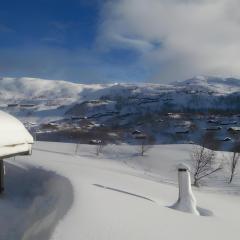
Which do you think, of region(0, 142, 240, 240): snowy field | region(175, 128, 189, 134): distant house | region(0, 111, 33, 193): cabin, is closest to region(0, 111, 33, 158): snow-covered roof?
region(0, 111, 33, 193): cabin

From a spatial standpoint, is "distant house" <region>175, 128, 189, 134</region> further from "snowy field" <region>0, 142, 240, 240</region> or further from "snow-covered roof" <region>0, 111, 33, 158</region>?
"snow-covered roof" <region>0, 111, 33, 158</region>

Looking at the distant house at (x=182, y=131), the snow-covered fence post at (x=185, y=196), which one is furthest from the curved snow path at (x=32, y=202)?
the distant house at (x=182, y=131)

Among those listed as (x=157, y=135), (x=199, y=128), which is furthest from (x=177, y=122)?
(x=157, y=135)

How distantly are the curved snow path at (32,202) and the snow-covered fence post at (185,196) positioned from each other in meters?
2.27

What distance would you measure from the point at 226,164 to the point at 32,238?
40.8m

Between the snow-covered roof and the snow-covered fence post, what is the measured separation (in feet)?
16.8

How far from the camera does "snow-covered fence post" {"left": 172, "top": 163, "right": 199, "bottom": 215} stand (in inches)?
356

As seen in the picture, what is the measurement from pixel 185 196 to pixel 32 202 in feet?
10.4

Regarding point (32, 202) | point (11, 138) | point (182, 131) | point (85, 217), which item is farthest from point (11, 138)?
point (182, 131)

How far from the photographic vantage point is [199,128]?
13038 cm

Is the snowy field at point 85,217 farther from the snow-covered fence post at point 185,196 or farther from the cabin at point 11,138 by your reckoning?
the cabin at point 11,138

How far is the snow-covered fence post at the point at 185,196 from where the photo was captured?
9031 mm

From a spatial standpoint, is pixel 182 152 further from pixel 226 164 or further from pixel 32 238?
pixel 32 238

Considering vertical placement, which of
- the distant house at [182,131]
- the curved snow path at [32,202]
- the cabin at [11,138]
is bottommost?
the distant house at [182,131]
